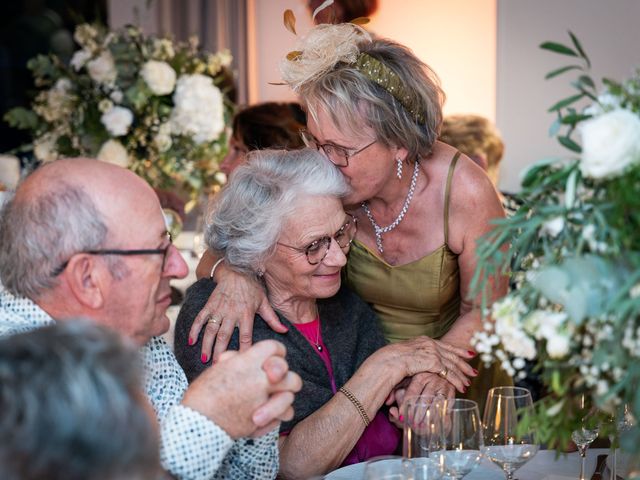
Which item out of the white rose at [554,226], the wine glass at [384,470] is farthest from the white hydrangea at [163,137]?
the white rose at [554,226]

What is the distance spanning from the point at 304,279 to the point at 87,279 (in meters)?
0.84

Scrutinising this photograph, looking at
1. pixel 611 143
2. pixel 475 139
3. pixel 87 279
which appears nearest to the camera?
pixel 611 143

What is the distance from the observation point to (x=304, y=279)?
2469mm

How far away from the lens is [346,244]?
255cm

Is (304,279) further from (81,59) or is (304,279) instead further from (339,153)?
(81,59)

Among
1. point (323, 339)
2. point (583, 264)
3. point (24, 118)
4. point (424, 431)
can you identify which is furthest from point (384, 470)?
point (24, 118)

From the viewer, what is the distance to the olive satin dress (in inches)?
109

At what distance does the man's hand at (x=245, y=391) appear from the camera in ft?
5.45

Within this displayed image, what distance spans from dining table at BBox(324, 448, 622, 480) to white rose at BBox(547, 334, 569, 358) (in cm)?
69

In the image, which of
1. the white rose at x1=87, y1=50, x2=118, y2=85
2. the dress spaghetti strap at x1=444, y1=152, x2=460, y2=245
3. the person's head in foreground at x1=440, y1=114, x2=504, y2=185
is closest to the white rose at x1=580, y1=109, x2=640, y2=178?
the dress spaghetti strap at x1=444, y1=152, x2=460, y2=245

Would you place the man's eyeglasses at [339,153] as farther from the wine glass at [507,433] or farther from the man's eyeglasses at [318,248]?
the wine glass at [507,433]

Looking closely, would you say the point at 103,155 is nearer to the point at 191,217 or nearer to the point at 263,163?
the point at 263,163

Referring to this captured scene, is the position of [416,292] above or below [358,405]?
A: above

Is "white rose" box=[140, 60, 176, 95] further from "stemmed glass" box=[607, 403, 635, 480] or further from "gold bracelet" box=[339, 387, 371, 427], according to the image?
"stemmed glass" box=[607, 403, 635, 480]
